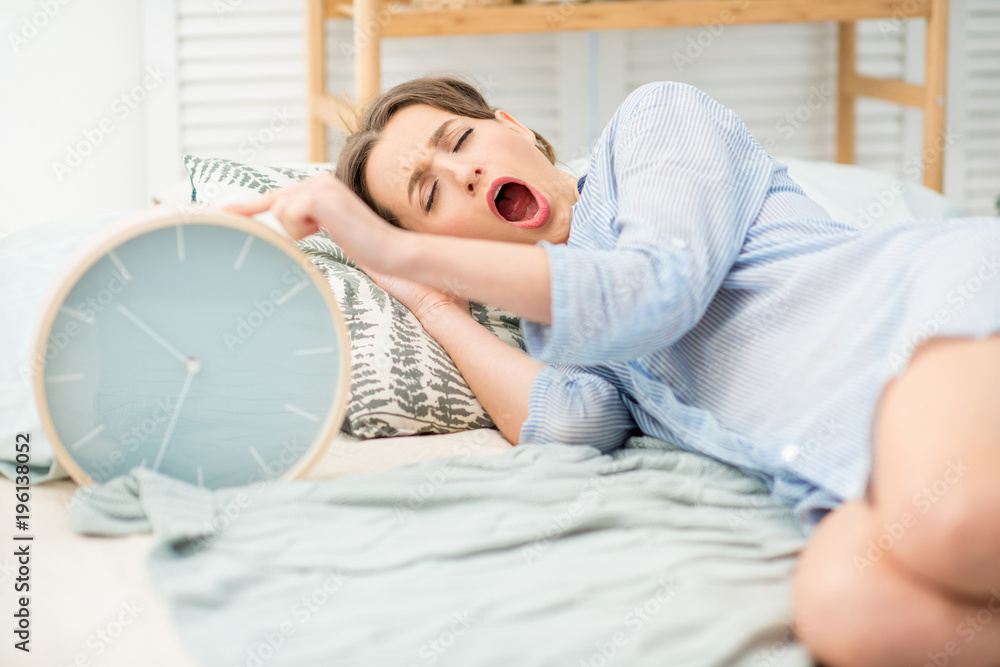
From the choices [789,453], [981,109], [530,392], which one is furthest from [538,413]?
[981,109]

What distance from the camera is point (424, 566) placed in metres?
→ 0.78

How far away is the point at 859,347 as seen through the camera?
2.81 ft

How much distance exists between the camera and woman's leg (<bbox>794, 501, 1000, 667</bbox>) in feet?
2.17

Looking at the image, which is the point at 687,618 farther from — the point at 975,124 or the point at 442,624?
the point at 975,124

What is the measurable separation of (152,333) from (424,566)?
1.18ft

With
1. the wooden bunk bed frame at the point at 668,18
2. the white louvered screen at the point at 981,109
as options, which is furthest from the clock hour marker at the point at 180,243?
the white louvered screen at the point at 981,109

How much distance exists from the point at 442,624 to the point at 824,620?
11.2 inches

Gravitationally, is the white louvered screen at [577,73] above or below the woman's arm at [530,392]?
above

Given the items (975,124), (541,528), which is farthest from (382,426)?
(975,124)

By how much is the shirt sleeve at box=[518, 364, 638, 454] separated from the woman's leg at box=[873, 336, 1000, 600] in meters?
0.38

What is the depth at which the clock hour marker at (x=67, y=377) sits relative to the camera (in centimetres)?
87

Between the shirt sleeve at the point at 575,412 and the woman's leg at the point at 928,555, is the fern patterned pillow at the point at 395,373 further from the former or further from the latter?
the woman's leg at the point at 928,555

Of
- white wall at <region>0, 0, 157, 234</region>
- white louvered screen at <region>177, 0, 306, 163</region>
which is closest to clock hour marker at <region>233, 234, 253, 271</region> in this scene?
white wall at <region>0, 0, 157, 234</region>

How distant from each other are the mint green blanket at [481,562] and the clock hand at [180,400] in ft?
0.11
